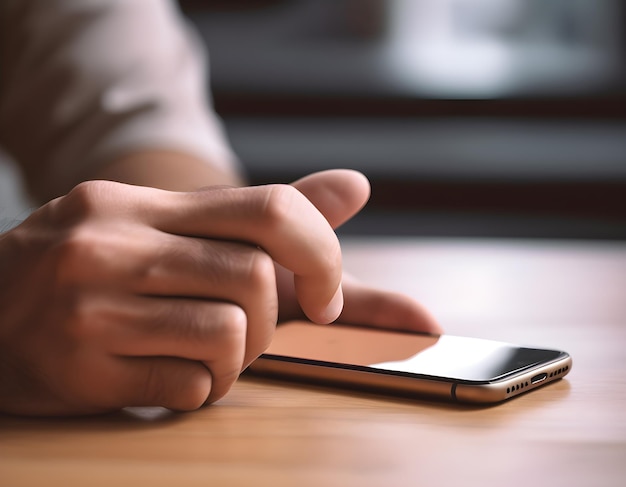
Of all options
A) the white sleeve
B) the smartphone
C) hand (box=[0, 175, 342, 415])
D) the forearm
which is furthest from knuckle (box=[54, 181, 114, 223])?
the white sleeve

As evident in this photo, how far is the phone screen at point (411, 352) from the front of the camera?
34cm

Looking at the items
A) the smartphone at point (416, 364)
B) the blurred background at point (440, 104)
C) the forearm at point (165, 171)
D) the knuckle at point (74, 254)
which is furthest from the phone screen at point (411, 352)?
the blurred background at point (440, 104)

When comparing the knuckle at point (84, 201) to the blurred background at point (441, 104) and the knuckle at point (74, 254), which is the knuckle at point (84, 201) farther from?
the blurred background at point (441, 104)

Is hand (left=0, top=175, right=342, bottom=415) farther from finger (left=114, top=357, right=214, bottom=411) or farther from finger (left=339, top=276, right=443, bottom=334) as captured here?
finger (left=339, top=276, right=443, bottom=334)

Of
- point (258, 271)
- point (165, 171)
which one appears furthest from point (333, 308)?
point (165, 171)

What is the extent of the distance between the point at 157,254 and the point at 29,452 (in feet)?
0.25

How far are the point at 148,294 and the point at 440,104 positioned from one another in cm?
112

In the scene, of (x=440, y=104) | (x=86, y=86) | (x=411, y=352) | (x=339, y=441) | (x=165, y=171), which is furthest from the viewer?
(x=440, y=104)

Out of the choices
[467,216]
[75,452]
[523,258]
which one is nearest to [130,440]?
[75,452]

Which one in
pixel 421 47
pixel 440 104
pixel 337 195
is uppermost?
pixel 421 47

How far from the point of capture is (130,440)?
0.27 meters

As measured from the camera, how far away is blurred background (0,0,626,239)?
132 cm

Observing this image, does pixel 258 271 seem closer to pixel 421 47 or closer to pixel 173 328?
pixel 173 328

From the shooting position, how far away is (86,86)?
0.87 m
